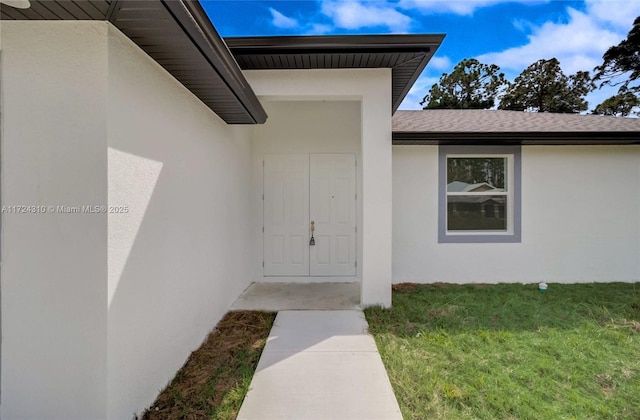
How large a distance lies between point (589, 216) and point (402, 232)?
3594mm

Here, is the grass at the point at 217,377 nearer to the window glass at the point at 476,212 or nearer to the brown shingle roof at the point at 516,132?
the brown shingle roof at the point at 516,132

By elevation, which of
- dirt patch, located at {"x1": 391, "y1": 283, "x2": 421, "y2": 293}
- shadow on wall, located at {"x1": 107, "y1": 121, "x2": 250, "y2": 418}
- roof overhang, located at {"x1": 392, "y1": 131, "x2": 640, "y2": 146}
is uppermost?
roof overhang, located at {"x1": 392, "y1": 131, "x2": 640, "y2": 146}

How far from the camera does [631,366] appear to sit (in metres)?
2.81

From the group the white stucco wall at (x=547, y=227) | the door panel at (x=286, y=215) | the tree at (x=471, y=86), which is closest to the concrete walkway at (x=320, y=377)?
the door panel at (x=286, y=215)

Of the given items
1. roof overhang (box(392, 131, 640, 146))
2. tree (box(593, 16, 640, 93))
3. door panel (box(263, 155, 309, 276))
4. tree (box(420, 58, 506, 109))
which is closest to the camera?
roof overhang (box(392, 131, 640, 146))

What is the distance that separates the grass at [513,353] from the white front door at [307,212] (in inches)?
64.9

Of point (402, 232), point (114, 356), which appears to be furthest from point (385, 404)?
point (402, 232)

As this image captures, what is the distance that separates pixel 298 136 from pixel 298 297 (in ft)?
10.1

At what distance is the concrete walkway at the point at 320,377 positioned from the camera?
226 centimetres

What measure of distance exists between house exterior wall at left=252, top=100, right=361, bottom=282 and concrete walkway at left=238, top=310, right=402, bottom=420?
2.32 m

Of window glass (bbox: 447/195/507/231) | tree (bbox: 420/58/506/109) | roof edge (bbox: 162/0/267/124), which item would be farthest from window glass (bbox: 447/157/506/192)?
tree (bbox: 420/58/506/109)

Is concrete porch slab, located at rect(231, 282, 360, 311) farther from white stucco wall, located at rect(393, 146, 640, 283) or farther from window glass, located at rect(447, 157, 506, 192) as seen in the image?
window glass, located at rect(447, 157, 506, 192)

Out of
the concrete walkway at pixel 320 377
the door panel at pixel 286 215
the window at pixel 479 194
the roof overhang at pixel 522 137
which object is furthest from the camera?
the door panel at pixel 286 215

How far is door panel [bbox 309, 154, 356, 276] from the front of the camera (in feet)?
19.0
